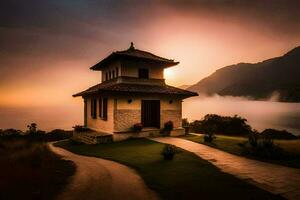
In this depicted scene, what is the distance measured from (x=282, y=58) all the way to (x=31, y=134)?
7707 inches

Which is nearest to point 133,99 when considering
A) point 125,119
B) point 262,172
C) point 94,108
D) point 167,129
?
point 125,119

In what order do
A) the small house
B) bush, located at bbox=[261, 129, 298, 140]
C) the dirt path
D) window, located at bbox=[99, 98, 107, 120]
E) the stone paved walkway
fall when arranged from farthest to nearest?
bush, located at bbox=[261, 129, 298, 140] → window, located at bbox=[99, 98, 107, 120] → the small house → the stone paved walkway → the dirt path

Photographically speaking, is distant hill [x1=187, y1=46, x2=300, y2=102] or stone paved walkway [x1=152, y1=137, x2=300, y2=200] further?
distant hill [x1=187, y1=46, x2=300, y2=102]

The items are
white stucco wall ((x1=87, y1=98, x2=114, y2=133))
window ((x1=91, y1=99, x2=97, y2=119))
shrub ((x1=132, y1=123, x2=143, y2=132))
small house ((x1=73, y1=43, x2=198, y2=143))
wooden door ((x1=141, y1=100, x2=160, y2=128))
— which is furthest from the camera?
window ((x1=91, y1=99, x2=97, y2=119))

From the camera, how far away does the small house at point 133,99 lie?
64.0ft

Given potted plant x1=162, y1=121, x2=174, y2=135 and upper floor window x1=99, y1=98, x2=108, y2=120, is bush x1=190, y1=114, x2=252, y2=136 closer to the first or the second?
potted plant x1=162, y1=121, x2=174, y2=135

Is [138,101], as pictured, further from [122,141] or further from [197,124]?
[197,124]

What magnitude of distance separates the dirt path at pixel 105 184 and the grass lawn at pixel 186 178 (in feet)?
1.53

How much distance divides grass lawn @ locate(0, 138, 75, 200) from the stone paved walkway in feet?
22.2

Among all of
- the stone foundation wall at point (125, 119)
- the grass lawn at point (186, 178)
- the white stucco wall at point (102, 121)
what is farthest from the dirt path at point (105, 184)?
the white stucco wall at point (102, 121)

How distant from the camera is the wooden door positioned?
21.4 meters

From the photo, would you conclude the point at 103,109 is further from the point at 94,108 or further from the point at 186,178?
the point at 186,178

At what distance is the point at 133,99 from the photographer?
2028 centimetres

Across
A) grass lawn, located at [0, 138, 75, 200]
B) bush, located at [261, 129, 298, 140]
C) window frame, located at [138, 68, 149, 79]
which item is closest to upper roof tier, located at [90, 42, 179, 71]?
window frame, located at [138, 68, 149, 79]
